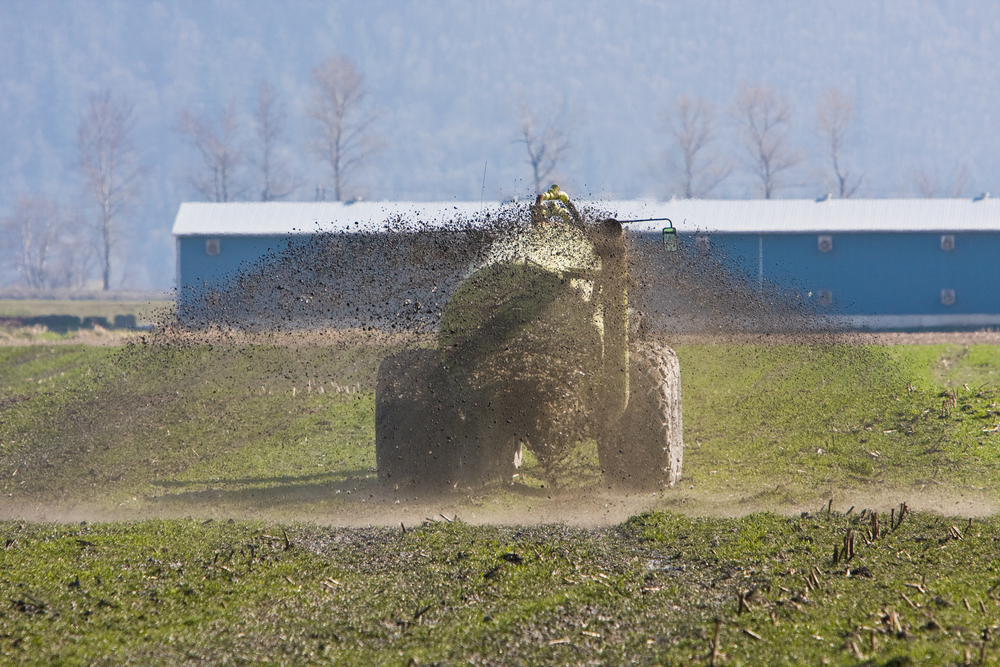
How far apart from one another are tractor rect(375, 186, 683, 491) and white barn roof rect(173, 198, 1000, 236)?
32798 mm

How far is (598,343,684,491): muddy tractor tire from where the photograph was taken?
14.9 meters

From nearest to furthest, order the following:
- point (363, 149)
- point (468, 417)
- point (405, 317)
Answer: point (468, 417), point (405, 317), point (363, 149)

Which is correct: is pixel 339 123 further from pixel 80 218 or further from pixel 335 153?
Answer: pixel 80 218

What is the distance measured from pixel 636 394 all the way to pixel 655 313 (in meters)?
4.49

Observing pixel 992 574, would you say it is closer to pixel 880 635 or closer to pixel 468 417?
pixel 880 635

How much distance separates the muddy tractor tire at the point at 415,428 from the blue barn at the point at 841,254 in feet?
103

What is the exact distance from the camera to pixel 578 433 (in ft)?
48.1

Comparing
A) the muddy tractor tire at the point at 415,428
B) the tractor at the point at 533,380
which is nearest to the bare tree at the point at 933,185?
the tractor at the point at 533,380

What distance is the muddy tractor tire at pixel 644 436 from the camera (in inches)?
587

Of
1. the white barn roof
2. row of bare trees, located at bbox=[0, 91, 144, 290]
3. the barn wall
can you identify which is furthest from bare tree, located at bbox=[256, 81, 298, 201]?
the barn wall

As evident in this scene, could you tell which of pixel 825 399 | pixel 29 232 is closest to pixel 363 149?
pixel 29 232

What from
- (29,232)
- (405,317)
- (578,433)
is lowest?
(578,433)

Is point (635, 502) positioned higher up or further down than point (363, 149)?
further down

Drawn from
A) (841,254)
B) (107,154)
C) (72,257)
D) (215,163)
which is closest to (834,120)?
(215,163)
